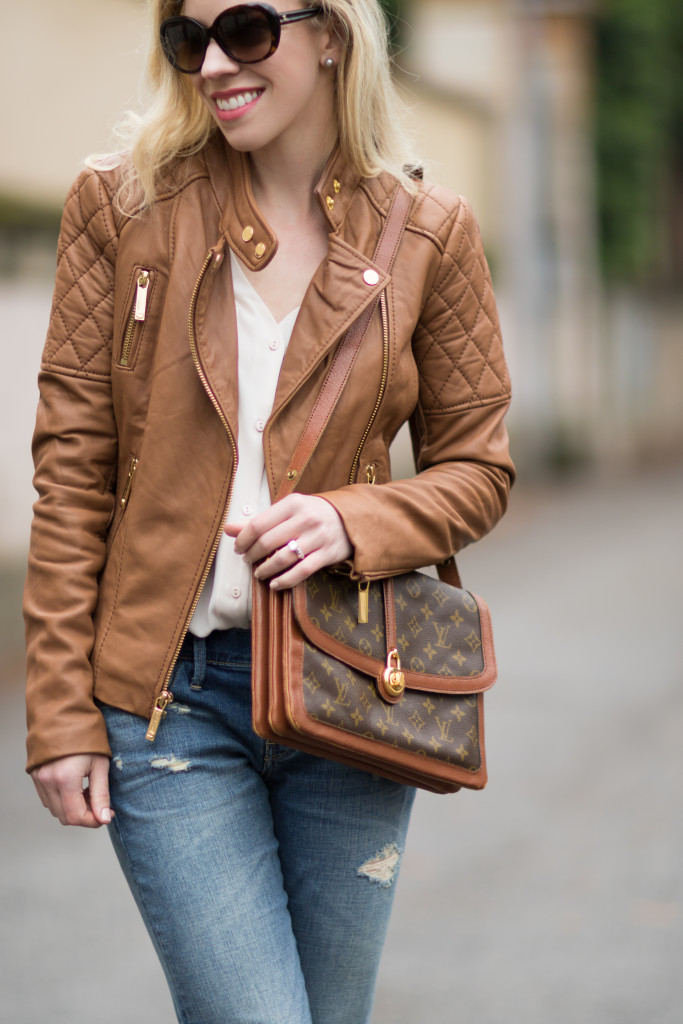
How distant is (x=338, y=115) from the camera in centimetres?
213

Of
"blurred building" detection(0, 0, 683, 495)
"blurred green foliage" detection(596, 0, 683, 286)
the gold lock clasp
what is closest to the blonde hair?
the gold lock clasp

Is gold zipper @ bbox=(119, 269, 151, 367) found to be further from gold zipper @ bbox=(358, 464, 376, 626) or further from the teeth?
gold zipper @ bbox=(358, 464, 376, 626)

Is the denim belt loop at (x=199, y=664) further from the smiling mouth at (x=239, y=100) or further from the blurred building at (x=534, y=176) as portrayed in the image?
the blurred building at (x=534, y=176)

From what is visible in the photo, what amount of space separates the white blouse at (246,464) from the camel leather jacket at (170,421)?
0.03m

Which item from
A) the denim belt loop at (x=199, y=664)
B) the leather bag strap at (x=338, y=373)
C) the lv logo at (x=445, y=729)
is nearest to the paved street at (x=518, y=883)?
the lv logo at (x=445, y=729)

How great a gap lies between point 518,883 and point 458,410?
2.65 m

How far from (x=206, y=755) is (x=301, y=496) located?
430 millimetres

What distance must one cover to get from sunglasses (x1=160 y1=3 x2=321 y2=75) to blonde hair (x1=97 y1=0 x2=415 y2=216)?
0.11 metres

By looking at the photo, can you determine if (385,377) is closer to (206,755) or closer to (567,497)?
(206,755)

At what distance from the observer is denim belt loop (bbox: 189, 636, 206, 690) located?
1998mm

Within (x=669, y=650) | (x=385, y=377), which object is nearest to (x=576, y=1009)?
(x=385, y=377)

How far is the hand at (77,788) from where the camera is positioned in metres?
1.94

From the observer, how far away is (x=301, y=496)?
187 cm

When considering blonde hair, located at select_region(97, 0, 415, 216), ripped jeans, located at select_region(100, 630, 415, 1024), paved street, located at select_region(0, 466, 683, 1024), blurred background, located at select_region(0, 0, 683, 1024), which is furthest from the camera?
blurred background, located at select_region(0, 0, 683, 1024)
